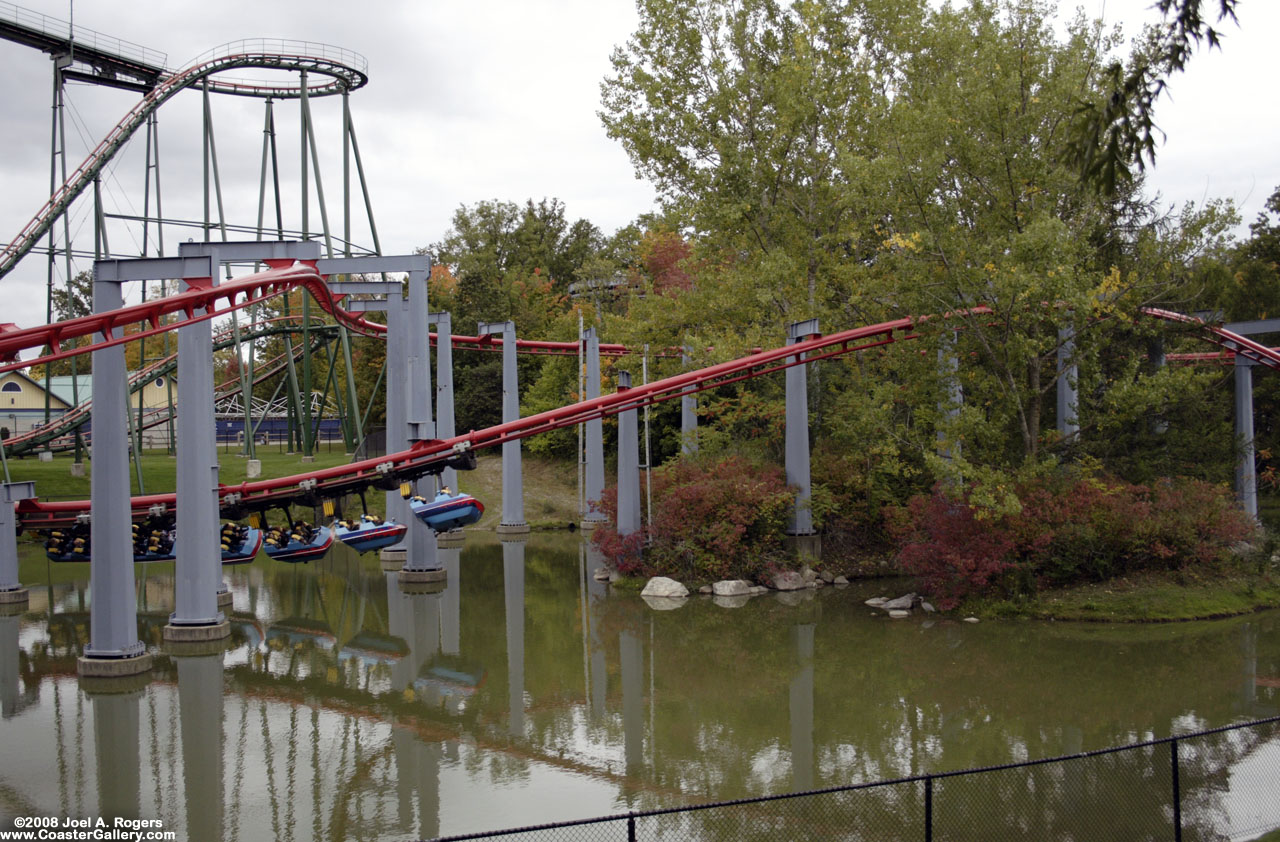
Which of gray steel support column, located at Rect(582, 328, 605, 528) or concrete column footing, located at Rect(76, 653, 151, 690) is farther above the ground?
gray steel support column, located at Rect(582, 328, 605, 528)

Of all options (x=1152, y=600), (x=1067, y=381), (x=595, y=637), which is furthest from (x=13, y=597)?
(x=1152, y=600)

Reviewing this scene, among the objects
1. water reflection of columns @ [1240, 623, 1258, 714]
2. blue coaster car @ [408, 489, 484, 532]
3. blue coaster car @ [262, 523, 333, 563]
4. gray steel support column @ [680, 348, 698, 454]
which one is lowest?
water reflection of columns @ [1240, 623, 1258, 714]

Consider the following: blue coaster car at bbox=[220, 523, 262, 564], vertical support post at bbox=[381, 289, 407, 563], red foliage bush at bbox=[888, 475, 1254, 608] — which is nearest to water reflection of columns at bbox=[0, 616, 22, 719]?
blue coaster car at bbox=[220, 523, 262, 564]

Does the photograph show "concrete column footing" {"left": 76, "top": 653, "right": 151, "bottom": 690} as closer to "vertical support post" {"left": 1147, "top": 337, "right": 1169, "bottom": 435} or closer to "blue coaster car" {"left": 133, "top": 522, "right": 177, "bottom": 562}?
"blue coaster car" {"left": 133, "top": 522, "right": 177, "bottom": 562}

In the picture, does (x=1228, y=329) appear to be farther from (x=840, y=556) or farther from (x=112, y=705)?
(x=112, y=705)

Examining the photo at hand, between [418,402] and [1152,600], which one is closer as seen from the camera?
[1152,600]

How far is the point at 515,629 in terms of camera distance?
1930cm

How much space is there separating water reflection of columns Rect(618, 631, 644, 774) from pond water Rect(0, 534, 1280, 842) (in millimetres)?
55

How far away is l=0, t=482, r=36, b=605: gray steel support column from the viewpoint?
2019 cm

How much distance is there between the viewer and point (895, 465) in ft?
74.6

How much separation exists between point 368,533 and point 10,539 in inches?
276

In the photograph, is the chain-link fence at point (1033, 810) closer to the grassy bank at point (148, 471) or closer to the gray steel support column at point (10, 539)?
the gray steel support column at point (10, 539)

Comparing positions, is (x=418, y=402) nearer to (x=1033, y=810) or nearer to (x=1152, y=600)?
(x=1152, y=600)

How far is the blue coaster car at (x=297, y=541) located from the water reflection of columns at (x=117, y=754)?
8.17m
